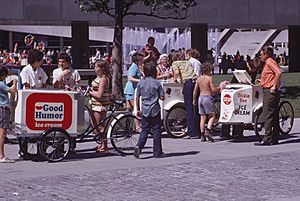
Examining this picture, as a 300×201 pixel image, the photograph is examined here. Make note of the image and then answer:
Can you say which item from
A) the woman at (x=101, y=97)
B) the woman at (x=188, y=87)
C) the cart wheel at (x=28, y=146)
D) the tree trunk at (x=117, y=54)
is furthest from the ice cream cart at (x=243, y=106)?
the tree trunk at (x=117, y=54)

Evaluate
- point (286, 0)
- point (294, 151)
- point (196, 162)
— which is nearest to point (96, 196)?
point (196, 162)

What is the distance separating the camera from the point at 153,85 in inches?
507

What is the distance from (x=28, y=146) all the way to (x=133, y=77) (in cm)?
339

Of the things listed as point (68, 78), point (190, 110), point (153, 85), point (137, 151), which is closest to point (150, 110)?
point (153, 85)

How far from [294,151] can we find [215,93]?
238 centimetres

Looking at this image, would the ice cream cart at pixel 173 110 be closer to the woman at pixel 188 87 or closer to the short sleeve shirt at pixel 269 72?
the woman at pixel 188 87

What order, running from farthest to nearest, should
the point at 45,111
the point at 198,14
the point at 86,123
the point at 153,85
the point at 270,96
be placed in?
the point at 198,14 < the point at 270,96 < the point at 86,123 < the point at 153,85 < the point at 45,111

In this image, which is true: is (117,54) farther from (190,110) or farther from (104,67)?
(104,67)

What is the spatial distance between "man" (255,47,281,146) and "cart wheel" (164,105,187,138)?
185cm

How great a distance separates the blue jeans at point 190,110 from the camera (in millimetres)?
Result: 15484

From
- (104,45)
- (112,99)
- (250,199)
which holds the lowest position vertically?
(250,199)

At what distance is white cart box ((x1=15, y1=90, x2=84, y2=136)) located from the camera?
12.2 meters

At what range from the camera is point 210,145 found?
14742 millimetres

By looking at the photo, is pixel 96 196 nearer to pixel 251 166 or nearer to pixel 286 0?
pixel 251 166
